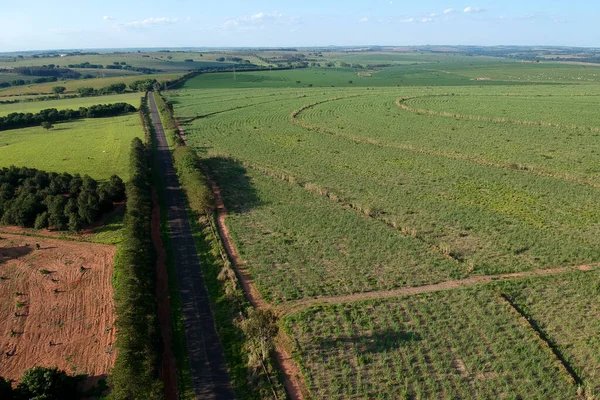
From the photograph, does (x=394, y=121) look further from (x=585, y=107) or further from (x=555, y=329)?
(x=555, y=329)

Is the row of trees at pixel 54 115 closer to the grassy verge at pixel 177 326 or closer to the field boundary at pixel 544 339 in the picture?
the grassy verge at pixel 177 326

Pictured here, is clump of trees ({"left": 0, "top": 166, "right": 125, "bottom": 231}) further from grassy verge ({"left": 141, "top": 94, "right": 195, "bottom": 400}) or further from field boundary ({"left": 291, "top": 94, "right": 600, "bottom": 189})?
field boundary ({"left": 291, "top": 94, "right": 600, "bottom": 189})

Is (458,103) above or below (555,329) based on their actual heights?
above

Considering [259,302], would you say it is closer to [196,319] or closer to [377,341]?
[196,319]

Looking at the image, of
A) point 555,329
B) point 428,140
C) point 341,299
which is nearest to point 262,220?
point 341,299

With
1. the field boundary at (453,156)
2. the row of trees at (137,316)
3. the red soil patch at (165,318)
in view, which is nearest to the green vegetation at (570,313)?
the red soil patch at (165,318)
